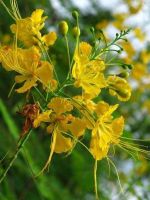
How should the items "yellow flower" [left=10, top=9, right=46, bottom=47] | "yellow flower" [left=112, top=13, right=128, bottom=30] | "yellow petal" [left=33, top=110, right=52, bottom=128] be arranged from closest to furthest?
1. "yellow petal" [left=33, top=110, right=52, bottom=128]
2. "yellow flower" [left=10, top=9, right=46, bottom=47]
3. "yellow flower" [left=112, top=13, right=128, bottom=30]

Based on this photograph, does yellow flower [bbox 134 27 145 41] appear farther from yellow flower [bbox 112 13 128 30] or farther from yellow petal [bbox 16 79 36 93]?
yellow petal [bbox 16 79 36 93]

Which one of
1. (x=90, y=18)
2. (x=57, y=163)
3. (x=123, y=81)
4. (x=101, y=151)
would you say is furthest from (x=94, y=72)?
(x=90, y=18)

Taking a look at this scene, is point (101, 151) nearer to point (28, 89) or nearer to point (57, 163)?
point (28, 89)

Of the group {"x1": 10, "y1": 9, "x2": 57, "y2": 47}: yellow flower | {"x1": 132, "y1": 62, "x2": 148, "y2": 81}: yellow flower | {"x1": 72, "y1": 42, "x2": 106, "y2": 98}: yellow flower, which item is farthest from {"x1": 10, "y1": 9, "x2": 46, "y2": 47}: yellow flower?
{"x1": 132, "y1": 62, "x2": 148, "y2": 81}: yellow flower

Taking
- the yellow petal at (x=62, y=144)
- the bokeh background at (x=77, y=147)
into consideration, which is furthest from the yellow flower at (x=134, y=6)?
the yellow petal at (x=62, y=144)

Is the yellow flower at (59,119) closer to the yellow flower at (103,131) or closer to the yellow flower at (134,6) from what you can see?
the yellow flower at (103,131)

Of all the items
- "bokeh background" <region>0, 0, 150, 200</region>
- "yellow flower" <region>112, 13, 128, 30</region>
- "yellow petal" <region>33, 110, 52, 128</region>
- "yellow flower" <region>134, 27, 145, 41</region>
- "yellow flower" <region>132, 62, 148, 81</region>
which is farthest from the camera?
"yellow flower" <region>112, 13, 128, 30</region>

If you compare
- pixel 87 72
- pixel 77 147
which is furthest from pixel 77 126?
pixel 77 147
